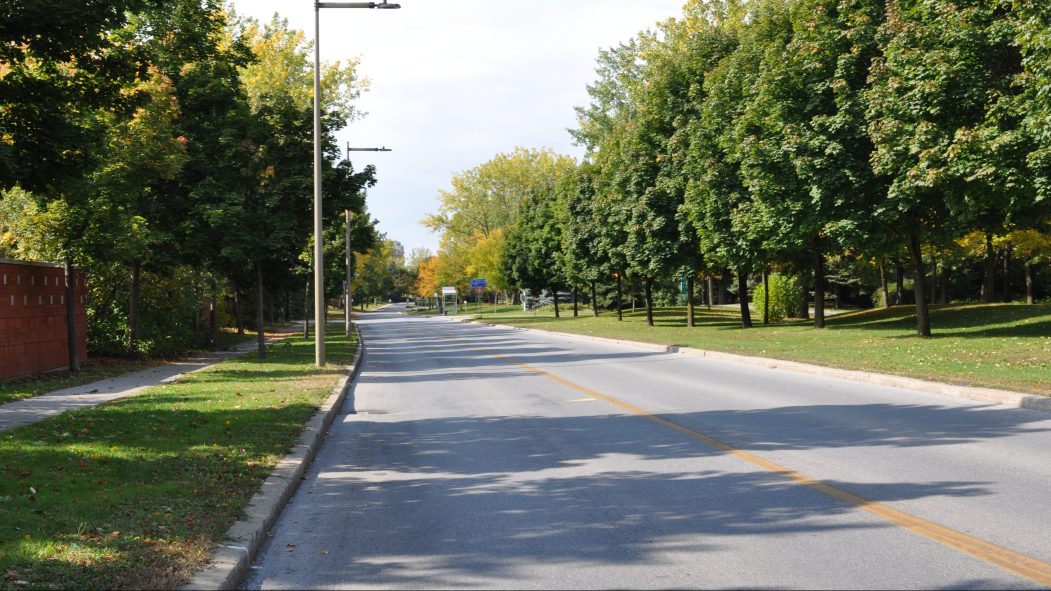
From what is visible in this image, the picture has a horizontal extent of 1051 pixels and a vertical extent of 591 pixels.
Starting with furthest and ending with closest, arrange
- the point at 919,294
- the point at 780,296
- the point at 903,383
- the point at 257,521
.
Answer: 1. the point at 780,296
2. the point at 919,294
3. the point at 903,383
4. the point at 257,521

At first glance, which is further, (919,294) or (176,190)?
(919,294)

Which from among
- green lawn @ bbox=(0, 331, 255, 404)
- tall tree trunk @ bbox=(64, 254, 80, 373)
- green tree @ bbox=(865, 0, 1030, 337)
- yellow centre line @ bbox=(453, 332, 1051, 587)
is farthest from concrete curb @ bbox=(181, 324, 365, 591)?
green tree @ bbox=(865, 0, 1030, 337)

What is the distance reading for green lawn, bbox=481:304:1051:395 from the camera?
51.8ft

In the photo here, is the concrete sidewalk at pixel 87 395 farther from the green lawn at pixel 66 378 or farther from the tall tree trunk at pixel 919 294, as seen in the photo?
the tall tree trunk at pixel 919 294

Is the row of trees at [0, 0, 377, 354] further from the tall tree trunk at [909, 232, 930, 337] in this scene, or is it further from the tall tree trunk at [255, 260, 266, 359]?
the tall tree trunk at [909, 232, 930, 337]

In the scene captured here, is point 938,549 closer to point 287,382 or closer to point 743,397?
point 743,397

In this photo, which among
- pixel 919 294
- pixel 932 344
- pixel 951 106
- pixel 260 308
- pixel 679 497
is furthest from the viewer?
pixel 919 294

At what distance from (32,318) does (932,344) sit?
21666 millimetres

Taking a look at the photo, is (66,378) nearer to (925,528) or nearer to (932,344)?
(925,528)

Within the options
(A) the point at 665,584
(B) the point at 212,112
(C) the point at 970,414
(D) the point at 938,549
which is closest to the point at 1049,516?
(D) the point at 938,549

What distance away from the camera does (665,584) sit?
5121 mm

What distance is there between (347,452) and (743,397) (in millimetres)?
6688

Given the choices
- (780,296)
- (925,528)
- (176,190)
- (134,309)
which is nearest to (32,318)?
(134,309)

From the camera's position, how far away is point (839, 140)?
83.9ft
